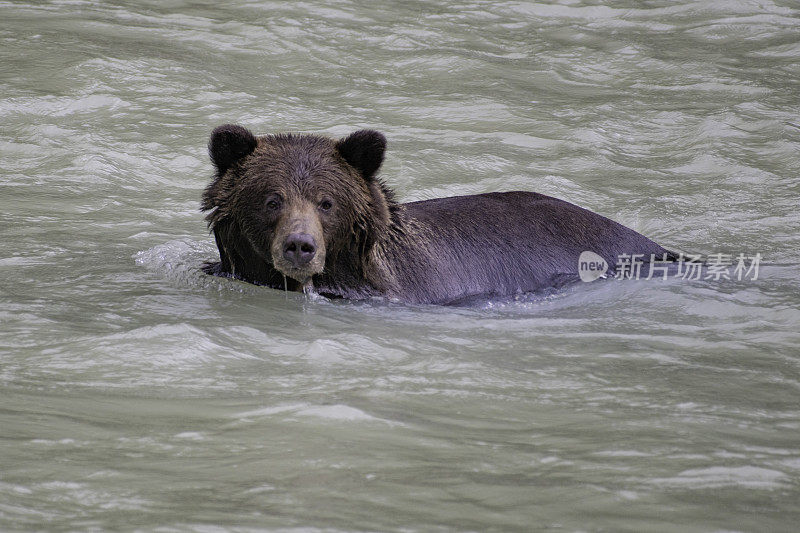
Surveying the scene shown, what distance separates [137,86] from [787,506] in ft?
38.8

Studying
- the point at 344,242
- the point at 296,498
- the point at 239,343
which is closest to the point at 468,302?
the point at 344,242

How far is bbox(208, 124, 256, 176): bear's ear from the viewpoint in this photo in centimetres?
802

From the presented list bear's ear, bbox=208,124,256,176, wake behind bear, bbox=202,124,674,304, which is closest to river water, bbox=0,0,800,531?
wake behind bear, bbox=202,124,674,304

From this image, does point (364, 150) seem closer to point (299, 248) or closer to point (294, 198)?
point (294, 198)

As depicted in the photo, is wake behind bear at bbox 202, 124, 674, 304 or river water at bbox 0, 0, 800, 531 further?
wake behind bear at bbox 202, 124, 674, 304

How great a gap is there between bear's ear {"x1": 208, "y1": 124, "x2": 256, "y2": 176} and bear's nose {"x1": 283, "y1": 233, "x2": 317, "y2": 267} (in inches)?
39.7

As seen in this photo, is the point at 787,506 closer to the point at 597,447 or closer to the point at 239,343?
the point at 597,447

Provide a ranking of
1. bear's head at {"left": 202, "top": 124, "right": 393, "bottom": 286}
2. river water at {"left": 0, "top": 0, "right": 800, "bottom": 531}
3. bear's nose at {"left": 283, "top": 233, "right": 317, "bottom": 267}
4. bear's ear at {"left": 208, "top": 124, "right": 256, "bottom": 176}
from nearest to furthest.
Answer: river water at {"left": 0, "top": 0, "right": 800, "bottom": 531}, bear's nose at {"left": 283, "top": 233, "right": 317, "bottom": 267}, bear's head at {"left": 202, "top": 124, "right": 393, "bottom": 286}, bear's ear at {"left": 208, "top": 124, "right": 256, "bottom": 176}

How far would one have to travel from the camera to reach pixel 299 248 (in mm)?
7449

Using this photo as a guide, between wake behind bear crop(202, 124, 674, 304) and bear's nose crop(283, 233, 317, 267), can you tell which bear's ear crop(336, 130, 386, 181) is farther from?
bear's nose crop(283, 233, 317, 267)

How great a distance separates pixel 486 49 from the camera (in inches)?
636

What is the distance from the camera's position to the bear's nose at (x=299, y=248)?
743cm

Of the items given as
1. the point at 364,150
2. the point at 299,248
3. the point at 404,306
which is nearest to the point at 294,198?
the point at 299,248

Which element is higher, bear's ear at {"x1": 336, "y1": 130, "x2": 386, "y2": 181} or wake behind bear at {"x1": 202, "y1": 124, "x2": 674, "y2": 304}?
bear's ear at {"x1": 336, "y1": 130, "x2": 386, "y2": 181}
